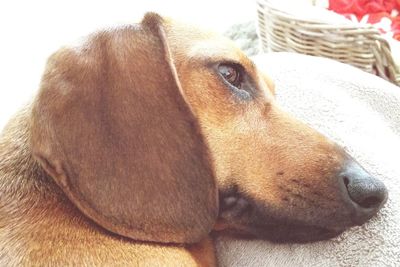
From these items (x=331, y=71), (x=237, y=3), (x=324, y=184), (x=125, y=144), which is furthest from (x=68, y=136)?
(x=237, y=3)

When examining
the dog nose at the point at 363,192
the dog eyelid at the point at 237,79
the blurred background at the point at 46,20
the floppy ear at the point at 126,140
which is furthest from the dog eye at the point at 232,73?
the blurred background at the point at 46,20

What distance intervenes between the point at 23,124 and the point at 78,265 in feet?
1.04

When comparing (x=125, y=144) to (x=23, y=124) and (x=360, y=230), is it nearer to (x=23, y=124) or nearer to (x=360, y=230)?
(x=23, y=124)

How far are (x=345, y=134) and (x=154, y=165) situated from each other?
49cm

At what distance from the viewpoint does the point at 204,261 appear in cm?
119

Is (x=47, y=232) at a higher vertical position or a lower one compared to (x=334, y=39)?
higher

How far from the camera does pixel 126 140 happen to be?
1.06 meters

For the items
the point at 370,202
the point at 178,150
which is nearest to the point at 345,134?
the point at 370,202

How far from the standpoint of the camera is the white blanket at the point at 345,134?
1.15 metres

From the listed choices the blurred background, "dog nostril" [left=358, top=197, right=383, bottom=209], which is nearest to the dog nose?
"dog nostril" [left=358, top=197, right=383, bottom=209]

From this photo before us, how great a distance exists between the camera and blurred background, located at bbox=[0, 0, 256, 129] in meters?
2.82

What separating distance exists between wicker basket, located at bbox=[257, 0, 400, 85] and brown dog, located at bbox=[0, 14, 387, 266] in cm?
69

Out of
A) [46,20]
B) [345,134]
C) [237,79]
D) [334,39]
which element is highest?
[237,79]

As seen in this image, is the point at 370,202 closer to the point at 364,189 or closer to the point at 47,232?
the point at 364,189
